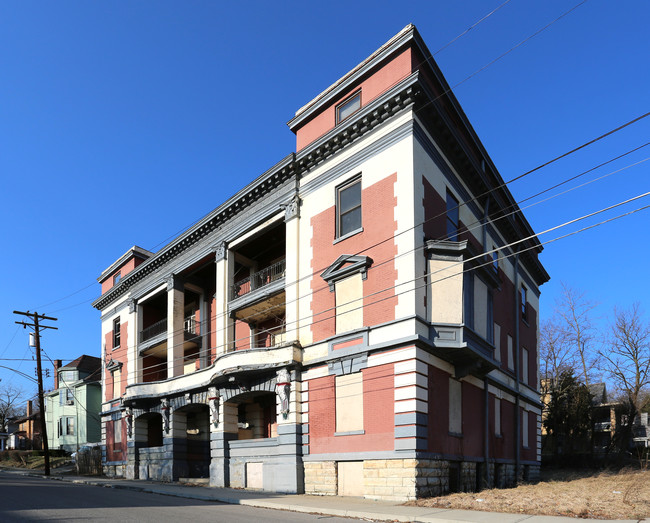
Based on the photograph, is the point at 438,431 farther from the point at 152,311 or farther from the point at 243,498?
the point at 152,311

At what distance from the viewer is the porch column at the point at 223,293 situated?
2706 cm

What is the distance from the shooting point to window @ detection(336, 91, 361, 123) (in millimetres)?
21844

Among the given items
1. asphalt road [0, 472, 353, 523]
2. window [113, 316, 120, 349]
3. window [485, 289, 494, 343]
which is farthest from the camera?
window [113, 316, 120, 349]

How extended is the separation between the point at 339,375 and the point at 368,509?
5734 millimetres

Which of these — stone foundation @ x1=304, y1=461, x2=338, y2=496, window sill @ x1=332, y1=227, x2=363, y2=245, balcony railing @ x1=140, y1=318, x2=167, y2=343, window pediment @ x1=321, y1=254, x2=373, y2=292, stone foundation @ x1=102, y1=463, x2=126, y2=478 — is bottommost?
stone foundation @ x1=102, y1=463, x2=126, y2=478

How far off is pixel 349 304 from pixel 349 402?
3.57 metres

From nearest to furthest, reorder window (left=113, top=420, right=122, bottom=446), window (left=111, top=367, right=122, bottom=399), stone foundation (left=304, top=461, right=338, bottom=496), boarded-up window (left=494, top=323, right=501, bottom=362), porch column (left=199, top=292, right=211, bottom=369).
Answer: stone foundation (left=304, top=461, right=338, bottom=496)
boarded-up window (left=494, top=323, right=501, bottom=362)
porch column (left=199, top=292, right=211, bottom=369)
window (left=113, top=420, right=122, bottom=446)
window (left=111, top=367, right=122, bottom=399)

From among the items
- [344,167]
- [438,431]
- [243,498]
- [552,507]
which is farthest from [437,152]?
[243,498]

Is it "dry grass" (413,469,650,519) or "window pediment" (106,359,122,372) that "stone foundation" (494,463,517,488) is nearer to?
"dry grass" (413,469,650,519)

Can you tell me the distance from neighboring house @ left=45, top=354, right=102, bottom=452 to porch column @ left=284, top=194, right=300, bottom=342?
4010cm

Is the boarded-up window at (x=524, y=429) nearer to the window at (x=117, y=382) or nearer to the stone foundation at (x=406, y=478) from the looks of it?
the stone foundation at (x=406, y=478)

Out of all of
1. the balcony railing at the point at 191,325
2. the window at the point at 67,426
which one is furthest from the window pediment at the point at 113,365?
the window at the point at 67,426

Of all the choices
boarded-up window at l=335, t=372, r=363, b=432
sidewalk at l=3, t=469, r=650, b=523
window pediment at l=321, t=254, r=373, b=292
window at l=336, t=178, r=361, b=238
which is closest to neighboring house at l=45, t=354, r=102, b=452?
sidewalk at l=3, t=469, r=650, b=523

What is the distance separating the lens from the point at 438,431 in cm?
1844
